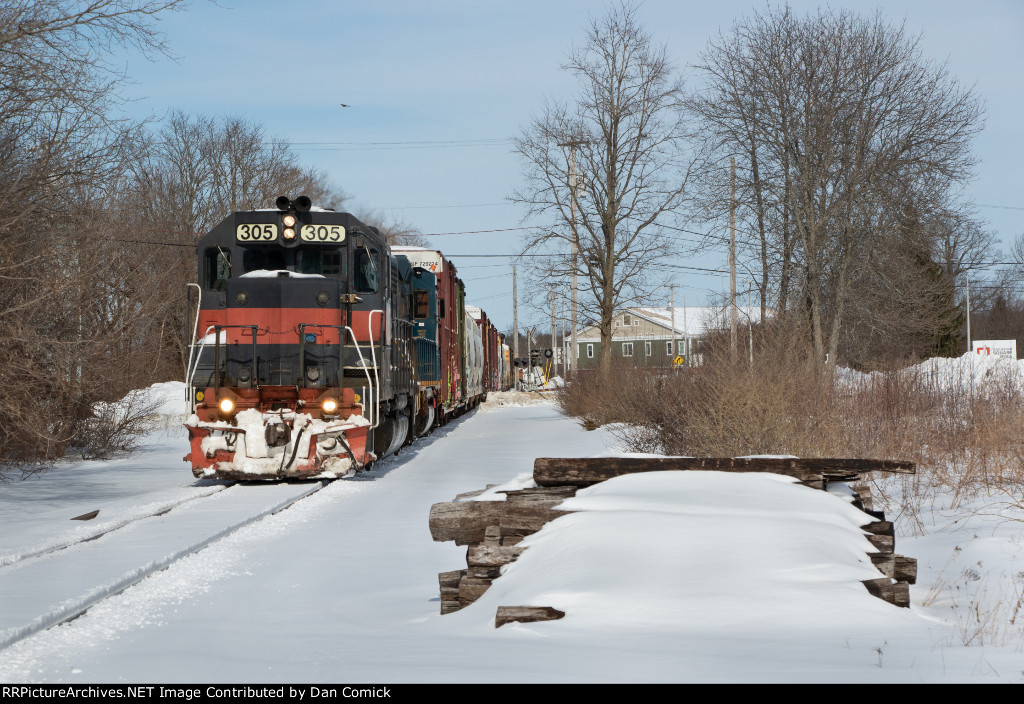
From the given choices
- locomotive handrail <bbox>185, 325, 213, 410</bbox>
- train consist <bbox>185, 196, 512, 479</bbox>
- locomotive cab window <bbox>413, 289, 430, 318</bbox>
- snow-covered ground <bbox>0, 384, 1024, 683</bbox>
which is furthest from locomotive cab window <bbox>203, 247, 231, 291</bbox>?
snow-covered ground <bbox>0, 384, 1024, 683</bbox>

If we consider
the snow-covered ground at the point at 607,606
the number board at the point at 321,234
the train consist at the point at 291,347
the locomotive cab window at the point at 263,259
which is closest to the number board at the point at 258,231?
the train consist at the point at 291,347

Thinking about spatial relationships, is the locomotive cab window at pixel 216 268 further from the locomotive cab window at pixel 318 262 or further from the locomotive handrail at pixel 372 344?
the locomotive handrail at pixel 372 344

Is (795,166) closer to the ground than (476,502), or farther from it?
farther from it

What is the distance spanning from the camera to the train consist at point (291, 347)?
39.1 feet

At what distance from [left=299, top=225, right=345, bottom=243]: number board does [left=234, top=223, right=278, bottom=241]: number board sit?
0.37 meters

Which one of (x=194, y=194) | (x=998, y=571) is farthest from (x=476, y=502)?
(x=194, y=194)

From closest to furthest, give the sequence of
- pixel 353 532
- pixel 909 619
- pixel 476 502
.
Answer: pixel 909 619 < pixel 476 502 < pixel 353 532

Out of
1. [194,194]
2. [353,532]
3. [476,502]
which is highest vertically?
[194,194]

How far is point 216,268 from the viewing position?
43.0 feet

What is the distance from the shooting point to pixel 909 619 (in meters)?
4.61
